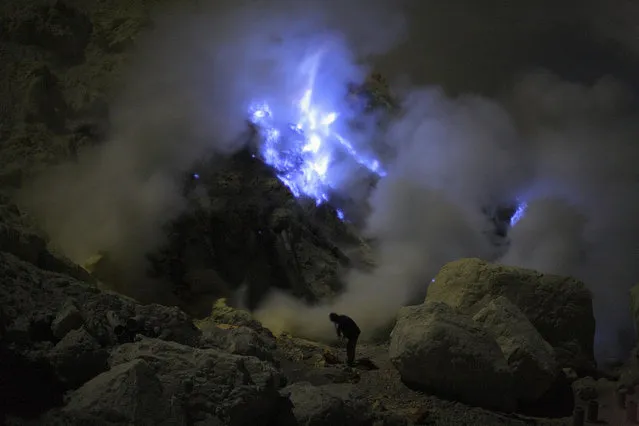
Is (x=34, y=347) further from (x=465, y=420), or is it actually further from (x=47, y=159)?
(x=47, y=159)

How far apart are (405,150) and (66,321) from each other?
908 centimetres

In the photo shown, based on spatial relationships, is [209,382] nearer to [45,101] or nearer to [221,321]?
[221,321]

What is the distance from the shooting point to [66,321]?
10.3ft

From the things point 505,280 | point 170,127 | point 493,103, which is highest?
point 493,103

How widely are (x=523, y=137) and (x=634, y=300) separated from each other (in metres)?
6.18

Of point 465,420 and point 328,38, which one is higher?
point 328,38

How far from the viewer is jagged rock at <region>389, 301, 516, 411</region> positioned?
4.61m

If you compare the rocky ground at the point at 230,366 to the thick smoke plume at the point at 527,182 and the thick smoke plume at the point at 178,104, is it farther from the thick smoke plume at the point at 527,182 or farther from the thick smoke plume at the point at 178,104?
the thick smoke plume at the point at 527,182

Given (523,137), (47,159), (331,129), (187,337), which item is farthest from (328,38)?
(187,337)

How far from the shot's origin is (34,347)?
115 inches

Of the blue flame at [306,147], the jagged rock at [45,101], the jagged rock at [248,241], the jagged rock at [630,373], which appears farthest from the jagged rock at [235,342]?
the blue flame at [306,147]

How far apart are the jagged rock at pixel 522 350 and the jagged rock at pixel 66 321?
11.6 ft

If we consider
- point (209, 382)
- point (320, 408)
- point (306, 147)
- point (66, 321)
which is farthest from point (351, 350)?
point (306, 147)

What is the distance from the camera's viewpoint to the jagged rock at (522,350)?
4750mm
